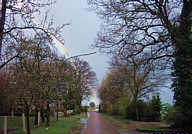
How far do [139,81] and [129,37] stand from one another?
16417mm

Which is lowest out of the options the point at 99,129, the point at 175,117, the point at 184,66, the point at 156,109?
the point at 99,129

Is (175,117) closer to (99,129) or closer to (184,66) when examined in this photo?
(184,66)

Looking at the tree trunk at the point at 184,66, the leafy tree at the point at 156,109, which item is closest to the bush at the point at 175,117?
the tree trunk at the point at 184,66

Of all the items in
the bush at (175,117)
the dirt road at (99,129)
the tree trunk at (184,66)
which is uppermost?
the tree trunk at (184,66)

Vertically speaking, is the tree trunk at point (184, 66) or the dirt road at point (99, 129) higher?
the tree trunk at point (184, 66)

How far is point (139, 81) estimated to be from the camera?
28562 millimetres

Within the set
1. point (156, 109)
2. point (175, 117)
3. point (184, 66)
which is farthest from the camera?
point (156, 109)

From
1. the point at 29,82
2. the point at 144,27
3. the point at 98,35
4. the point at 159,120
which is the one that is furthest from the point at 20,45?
the point at 159,120

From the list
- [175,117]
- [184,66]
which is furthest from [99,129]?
[184,66]

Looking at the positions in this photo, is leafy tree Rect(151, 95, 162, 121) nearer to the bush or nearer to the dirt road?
the dirt road

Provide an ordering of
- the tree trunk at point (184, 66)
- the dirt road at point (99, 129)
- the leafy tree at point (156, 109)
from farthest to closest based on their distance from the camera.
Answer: the leafy tree at point (156, 109), the dirt road at point (99, 129), the tree trunk at point (184, 66)

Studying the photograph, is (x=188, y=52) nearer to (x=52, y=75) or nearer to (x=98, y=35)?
(x=98, y=35)

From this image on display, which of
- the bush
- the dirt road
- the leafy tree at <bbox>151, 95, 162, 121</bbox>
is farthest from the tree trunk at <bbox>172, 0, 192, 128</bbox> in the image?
the leafy tree at <bbox>151, 95, 162, 121</bbox>

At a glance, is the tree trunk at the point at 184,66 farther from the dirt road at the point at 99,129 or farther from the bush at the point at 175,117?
the dirt road at the point at 99,129
